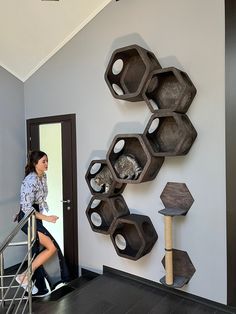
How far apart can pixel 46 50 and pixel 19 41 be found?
326 mm

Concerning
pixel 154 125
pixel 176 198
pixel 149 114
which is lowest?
pixel 176 198

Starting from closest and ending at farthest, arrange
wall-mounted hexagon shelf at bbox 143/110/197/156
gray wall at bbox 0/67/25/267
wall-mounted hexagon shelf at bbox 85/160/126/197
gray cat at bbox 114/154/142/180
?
wall-mounted hexagon shelf at bbox 143/110/197/156, gray cat at bbox 114/154/142/180, wall-mounted hexagon shelf at bbox 85/160/126/197, gray wall at bbox 0/67/25/267

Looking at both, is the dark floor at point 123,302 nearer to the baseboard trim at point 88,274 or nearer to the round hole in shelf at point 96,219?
the baseboard trim at point 88,274

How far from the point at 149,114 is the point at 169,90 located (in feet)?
0.97

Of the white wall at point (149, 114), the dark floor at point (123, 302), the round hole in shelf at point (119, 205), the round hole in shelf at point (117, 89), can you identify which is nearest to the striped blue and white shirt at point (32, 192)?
the white wall at point (149, 114)

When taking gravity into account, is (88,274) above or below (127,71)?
below

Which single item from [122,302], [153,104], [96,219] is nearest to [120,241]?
[96,219]

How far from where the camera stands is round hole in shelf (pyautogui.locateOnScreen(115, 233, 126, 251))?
2954 millimetres

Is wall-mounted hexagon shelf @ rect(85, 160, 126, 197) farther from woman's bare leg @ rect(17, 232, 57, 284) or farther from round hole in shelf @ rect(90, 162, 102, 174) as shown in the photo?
woman's bare leg @ rect(17, 232, 57, 284)

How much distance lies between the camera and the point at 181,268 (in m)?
2.60

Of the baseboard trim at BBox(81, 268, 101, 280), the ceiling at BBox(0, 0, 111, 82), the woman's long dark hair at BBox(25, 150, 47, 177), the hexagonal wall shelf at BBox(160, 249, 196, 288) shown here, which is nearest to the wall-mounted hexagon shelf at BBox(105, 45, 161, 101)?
the ceiling at BBox(0, 0, 111, 82)

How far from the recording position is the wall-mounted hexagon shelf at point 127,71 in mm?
2594

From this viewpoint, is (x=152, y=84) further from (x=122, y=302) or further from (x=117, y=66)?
(x=122, y=302)

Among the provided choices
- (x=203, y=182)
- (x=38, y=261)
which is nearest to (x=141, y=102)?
(x=203, y=182)
